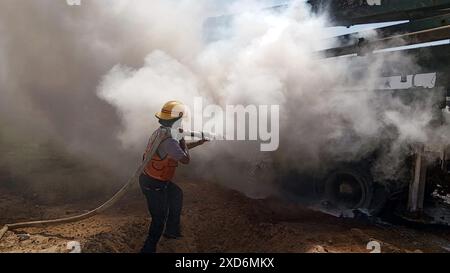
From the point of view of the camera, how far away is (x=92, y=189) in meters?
7.00

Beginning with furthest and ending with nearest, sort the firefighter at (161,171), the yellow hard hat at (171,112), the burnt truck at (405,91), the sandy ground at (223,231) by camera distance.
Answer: the burnt truck at (405,91) < the sandy ground at (223,231) < the yellow hard hat at (171,112) < the firefighter at (161,171)

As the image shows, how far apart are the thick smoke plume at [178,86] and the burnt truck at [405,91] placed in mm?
149

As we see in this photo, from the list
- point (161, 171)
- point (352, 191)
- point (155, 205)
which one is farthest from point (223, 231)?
point (352, 191)

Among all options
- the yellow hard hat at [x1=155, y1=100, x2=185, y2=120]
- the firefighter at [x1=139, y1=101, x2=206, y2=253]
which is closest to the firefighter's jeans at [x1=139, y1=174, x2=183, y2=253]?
the firefighter at [x1=139, y1=101, x2=206, y2=253]

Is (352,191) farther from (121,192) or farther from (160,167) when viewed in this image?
(121,192)

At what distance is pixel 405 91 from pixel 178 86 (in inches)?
143

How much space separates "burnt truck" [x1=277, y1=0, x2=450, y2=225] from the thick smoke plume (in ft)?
0.49

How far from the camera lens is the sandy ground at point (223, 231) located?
171 inches

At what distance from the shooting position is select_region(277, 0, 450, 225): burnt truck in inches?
221

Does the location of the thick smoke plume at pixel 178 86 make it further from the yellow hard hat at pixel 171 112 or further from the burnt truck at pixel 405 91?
the yellow hard hat at pixel 171 112

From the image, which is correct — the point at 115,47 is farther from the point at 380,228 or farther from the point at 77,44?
the point at 380,228

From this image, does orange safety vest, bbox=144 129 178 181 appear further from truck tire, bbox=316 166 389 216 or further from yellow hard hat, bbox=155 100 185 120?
truck tire, bbox=316 166 389 216

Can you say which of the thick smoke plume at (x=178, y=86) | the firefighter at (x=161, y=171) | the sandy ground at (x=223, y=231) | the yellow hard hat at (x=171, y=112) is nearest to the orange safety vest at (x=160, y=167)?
the firefighter at (x=161, y=171)

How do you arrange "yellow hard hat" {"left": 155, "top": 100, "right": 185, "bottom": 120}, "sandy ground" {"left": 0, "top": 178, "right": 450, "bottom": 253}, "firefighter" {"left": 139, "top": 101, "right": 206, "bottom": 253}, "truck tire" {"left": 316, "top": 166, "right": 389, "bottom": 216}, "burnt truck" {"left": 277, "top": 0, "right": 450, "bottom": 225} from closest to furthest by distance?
"firefighter" {"left": 139, "top": 101, "right": 206, "bottom": 253}, "yellow hard hat" {"left": 155, "top": 100, "right": 185, "bottom": 120}, "sandy ground" {"left": 0, "top": 178, "right": 450, "bottom": 253}, "burnt truck" {"left": 277, "top": 0, "right": 450, "bottom": 225}, "truck tire" {"left": 316, "top": 166, "right": 389, "bottom": 216}
